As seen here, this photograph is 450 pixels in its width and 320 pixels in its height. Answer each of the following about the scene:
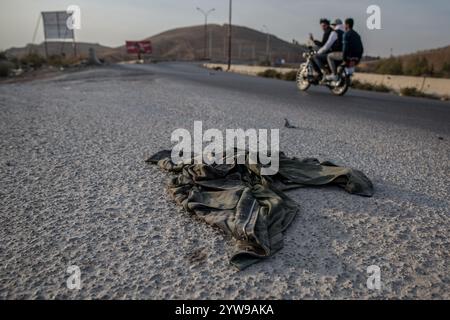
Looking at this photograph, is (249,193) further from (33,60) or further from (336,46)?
(33,60)

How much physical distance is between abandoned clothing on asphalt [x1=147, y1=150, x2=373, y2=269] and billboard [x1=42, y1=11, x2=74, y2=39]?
3920 cm

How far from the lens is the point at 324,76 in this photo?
10.5 meters

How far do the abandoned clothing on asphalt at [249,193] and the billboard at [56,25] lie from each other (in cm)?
3920

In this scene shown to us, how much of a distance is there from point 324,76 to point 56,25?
3570cm

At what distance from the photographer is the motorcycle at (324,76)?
32.0 ft

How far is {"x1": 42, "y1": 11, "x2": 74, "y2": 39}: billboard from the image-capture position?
36.4 m

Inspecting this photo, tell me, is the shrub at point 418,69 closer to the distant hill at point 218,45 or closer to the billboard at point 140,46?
the billboard at point 140,46

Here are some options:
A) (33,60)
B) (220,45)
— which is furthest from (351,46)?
(220,45)

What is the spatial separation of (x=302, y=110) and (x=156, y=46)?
117 metres

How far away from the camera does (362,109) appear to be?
26.0 feet

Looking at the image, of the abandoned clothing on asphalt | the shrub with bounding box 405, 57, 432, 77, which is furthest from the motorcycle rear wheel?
the shrub with bounding box 405, 57, 432, 77

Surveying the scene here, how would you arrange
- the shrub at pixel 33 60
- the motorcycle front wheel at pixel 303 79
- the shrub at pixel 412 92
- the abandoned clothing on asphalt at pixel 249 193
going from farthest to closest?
the shrub at pixel 33 60, the shrub at pixel 412 92, the motorcycle front wheel at pixel 303 79, the abandoned clothing on asphalt at pixel 249 193

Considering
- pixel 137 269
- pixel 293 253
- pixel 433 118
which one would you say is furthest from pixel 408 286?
pixel 433 118

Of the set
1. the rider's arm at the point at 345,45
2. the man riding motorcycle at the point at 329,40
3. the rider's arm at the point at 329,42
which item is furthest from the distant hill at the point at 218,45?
the rider's arm at the point at 345,45
